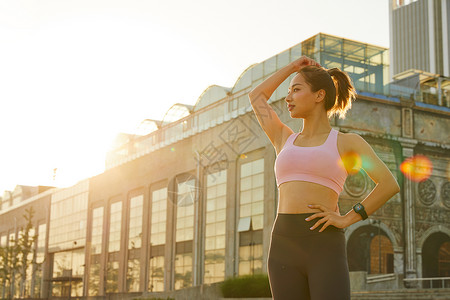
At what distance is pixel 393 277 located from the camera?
33.6 metres

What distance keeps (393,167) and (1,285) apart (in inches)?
2378

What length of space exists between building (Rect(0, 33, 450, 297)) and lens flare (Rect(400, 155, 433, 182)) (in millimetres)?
266

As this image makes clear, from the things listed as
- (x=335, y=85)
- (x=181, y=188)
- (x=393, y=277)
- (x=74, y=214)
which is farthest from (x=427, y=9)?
(x=335, y=85)

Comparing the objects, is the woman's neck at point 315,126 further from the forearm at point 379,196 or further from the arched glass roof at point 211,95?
the arched glass roof at point 211,95

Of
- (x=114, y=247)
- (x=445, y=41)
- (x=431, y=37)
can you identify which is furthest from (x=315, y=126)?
(x=431, y=37)

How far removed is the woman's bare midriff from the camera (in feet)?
11.6

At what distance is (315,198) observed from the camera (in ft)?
11.6

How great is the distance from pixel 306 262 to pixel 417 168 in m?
37.8

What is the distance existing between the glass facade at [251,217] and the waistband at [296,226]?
35115mm

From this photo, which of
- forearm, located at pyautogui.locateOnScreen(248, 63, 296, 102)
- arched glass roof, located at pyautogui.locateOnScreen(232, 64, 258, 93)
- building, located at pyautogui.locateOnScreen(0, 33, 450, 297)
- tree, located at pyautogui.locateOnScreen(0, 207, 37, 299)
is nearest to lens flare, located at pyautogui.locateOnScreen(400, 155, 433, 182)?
building, located at pyautogui.locateOnScreen(0, 33, 450, 297)

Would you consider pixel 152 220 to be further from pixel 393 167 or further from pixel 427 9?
pixel 427 9

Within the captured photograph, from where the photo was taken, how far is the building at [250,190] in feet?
122

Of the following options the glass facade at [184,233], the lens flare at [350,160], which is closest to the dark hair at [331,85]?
the lens flare at [350,160]

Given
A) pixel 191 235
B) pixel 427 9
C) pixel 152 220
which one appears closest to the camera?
pixel 191 235
